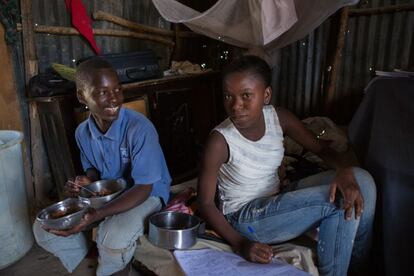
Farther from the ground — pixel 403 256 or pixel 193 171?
pixel 403 256

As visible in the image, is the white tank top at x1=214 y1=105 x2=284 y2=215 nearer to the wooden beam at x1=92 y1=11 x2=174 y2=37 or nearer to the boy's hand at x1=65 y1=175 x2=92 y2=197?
the boy's hand at x1=65 y1=175 x2=92 y2=197

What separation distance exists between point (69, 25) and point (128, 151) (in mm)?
1857

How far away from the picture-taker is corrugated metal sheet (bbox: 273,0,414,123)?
3000mm

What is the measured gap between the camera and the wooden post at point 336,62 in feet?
10.5

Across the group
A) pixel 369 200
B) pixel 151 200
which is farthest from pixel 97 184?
pixel 369 200

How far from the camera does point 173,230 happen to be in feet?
5.43

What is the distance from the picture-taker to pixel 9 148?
2312mm

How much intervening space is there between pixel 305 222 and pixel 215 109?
263 cm

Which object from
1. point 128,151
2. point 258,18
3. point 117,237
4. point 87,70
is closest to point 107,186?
point 128,151

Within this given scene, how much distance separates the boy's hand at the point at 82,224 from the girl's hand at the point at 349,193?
3.49 feet

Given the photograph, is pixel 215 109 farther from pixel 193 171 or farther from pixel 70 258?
pixel 70 258

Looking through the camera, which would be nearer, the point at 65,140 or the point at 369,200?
the point at 369,200

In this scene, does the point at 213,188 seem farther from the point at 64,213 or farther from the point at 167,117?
the point at 167,117

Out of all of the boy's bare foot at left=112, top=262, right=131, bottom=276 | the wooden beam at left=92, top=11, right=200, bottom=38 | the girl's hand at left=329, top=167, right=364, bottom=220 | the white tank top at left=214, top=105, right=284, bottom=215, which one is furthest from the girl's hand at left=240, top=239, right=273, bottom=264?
the wooden beam at left=92, top=11, right=200, bottom=38
